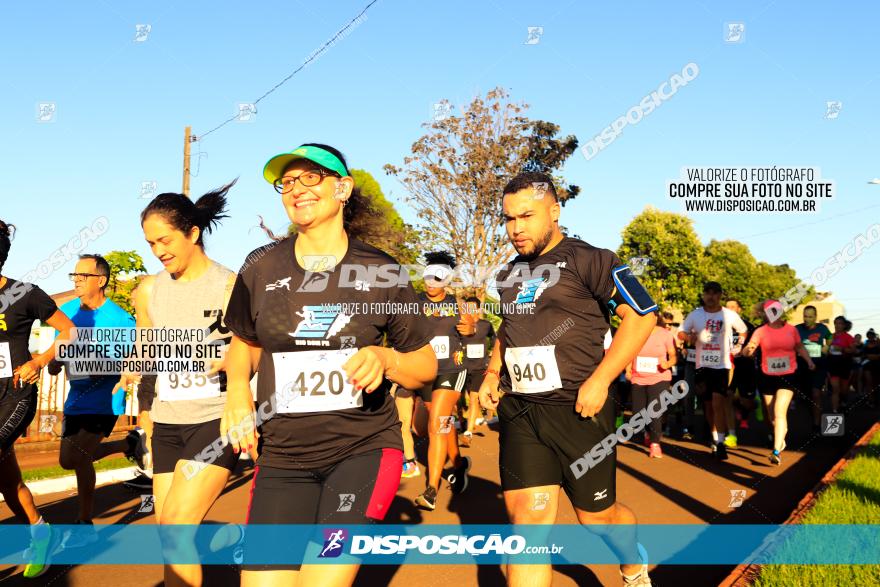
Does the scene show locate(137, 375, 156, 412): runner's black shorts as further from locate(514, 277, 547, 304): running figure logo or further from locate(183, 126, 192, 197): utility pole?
locate(183, 126, 192, 197): utility pole

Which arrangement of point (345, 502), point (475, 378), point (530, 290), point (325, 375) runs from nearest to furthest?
point (345, 502) → point (325, 375) → point (530, 290) → point (475, 378)

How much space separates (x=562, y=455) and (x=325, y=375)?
160 cm

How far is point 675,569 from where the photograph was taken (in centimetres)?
520

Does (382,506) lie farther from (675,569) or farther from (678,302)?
(678,302)

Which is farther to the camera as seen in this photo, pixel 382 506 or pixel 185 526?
pixel 185 526

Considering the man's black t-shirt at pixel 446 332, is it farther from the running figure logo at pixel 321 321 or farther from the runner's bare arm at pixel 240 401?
the running figure logo at pixel 321 321

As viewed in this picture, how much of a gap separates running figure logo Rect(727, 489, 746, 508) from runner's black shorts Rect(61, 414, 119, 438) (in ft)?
19.3

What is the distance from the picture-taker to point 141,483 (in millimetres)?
8273

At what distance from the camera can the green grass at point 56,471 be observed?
345 inches

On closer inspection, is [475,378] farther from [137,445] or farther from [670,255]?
[670,255]

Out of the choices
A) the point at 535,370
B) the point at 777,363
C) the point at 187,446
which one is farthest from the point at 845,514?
the point at 777,363

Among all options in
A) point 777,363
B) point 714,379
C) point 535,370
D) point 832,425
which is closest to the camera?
point 535,370

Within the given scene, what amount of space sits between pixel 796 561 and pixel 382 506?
284cm

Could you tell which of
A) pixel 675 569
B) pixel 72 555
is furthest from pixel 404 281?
pixel 72 555
